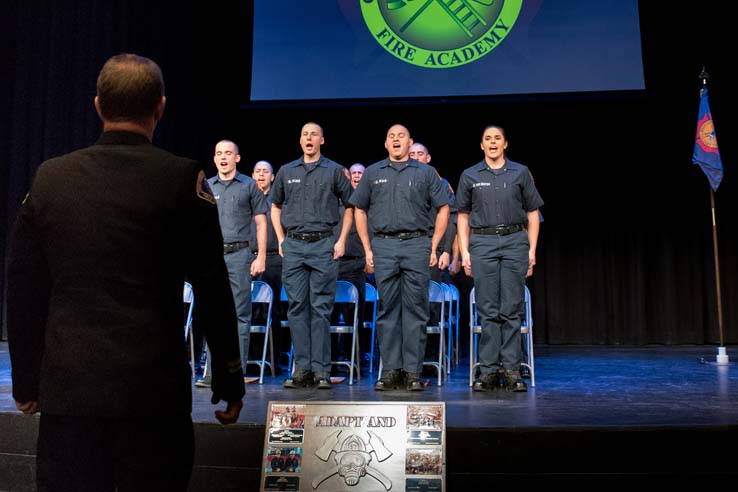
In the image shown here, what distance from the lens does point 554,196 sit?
8.97m

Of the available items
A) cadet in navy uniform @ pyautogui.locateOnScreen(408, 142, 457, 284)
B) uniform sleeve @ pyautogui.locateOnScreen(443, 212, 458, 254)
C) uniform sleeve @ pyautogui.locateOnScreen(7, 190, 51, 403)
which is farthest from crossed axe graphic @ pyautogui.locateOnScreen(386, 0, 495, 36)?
uniform sleeve @ pyautogui.locateOnScreen(7, 190, 51, 403)

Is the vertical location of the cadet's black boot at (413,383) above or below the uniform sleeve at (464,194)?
below

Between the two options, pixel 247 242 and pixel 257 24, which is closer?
pixel 247 242

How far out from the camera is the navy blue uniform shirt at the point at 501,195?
475 centimetres

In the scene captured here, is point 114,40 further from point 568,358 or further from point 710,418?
point 710,418

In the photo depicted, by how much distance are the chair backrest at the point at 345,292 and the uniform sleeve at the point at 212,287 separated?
3795 mm

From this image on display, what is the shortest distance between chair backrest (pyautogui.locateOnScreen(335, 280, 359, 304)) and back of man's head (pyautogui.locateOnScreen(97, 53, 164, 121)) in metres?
3.91

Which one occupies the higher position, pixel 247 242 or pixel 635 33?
pixel 635 33

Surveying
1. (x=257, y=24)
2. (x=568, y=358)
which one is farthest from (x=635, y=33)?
(x=257, y=24)

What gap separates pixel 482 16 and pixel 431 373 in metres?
3.79

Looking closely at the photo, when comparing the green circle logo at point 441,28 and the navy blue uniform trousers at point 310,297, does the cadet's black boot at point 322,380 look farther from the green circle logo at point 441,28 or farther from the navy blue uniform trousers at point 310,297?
the green circle logo at point 441,28

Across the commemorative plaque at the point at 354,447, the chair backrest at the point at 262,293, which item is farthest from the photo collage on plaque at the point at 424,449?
the chair backrest at the point at 262,293

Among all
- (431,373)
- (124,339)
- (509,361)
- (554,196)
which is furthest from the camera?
(554,196)

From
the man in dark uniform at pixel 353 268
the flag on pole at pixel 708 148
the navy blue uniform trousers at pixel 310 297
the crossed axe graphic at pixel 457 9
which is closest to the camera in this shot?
the navy blue uniform trousers at pixel 310 297
